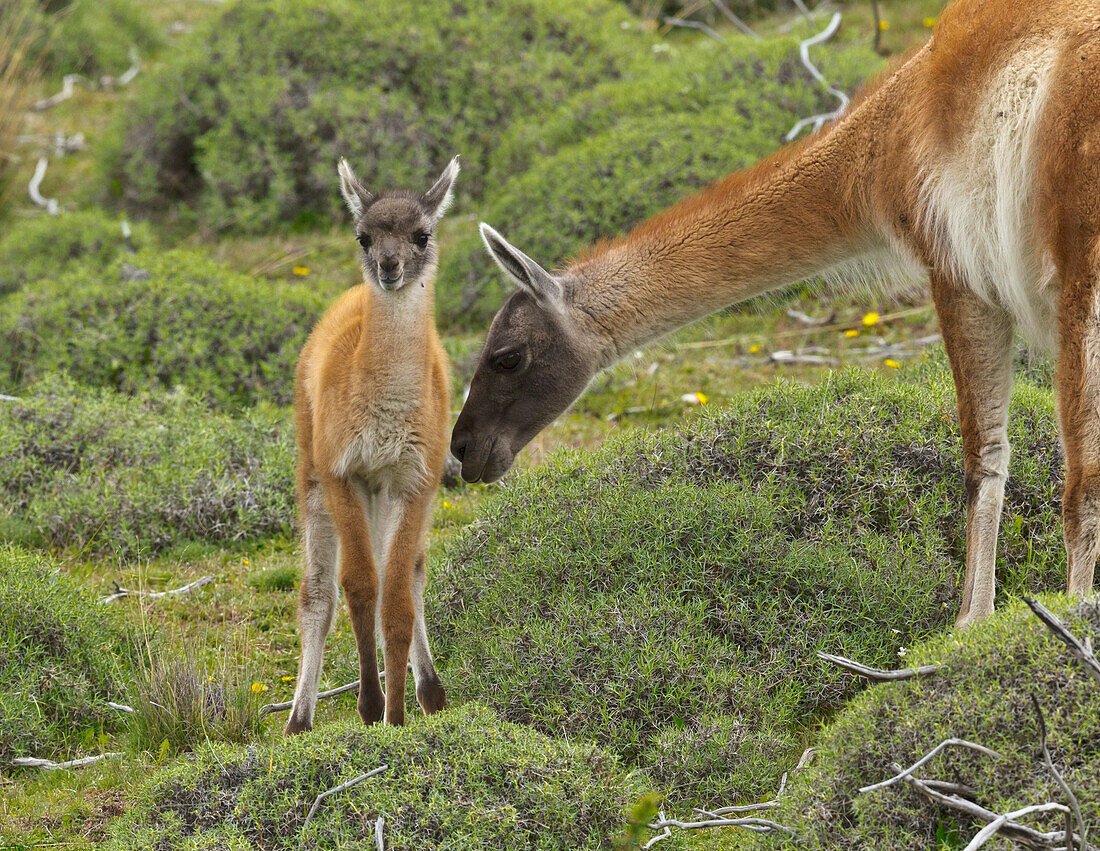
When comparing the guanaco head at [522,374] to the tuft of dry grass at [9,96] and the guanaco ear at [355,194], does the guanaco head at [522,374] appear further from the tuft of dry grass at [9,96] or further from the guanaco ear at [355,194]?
the tuft of dry grass at [9,96]

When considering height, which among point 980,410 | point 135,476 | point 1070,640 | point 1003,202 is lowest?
point 135,476

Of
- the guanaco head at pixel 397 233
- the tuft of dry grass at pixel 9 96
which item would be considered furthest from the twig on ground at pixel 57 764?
the tuft of dry grass at pixel 9 96

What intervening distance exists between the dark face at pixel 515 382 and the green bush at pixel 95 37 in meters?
11.9

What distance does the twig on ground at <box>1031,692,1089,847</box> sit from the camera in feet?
9.75

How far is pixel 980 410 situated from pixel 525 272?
1962mm

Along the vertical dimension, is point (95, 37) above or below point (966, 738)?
above

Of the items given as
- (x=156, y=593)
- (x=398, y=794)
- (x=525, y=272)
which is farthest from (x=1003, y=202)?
(x=156, y=593)

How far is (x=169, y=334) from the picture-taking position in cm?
888

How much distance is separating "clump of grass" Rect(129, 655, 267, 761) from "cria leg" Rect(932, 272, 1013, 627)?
9.36 feet

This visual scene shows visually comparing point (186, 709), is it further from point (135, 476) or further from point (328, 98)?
point (328, 98)

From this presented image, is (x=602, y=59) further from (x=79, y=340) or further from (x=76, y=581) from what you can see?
(x=76, y=581)

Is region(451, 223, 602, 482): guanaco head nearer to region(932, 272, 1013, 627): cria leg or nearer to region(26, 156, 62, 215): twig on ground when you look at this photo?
region(932, 272, 1013, 627): cria leg

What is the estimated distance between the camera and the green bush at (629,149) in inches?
395

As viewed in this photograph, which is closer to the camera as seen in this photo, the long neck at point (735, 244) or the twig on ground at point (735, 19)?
the long neck at point (735, 244)
